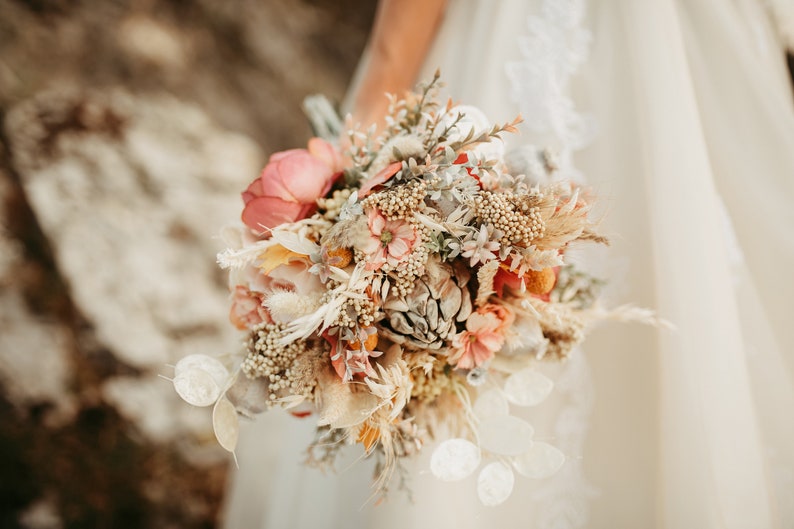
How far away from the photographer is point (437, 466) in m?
0.52

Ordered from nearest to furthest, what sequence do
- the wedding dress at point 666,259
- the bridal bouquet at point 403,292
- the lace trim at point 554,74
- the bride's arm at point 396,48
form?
the bridal bouquet at point 403,292 → the wedding dress at point 666,259 → the lace trim at point 554,74 → the bride's arm at point 396,48

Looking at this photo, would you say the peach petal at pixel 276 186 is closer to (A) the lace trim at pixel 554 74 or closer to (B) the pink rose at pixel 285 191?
(B) the pink rose at pixel 285 191

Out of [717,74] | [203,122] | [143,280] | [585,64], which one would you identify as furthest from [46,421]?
[717,74]

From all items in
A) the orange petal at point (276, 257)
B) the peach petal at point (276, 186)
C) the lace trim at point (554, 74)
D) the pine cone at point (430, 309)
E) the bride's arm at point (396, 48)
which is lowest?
the pine cone at point (430, 309)

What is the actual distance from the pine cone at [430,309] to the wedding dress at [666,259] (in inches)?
12.8

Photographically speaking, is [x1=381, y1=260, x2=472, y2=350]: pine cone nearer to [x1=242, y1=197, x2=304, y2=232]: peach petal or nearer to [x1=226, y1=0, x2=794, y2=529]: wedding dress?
[x1=242, y1=197, x2=304, y2=232]: peach petal

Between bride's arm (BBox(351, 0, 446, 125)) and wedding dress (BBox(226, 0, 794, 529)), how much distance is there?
160mm

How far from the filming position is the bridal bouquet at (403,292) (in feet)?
1.49

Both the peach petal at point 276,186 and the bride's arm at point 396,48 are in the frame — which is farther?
the bride's arm at point 396,48

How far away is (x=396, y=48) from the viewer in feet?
3.20

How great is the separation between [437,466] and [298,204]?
31cm

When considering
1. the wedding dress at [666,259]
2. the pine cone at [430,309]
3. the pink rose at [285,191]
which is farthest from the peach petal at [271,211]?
the wedding dress at [666,259]

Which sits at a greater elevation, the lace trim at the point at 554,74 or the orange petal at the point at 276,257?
the lace trim at the point at 554,74

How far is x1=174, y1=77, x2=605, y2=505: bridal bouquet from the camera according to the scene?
1.49ft
